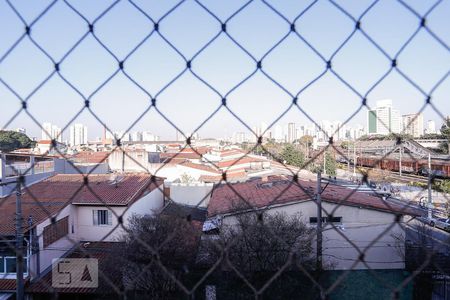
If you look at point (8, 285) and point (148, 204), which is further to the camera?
Result: point (148, 204)

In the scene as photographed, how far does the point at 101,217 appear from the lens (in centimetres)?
626

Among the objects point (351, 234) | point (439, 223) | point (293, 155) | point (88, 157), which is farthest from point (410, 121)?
point (293, 155)

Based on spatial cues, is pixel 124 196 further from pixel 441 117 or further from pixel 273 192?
pixel 441 117

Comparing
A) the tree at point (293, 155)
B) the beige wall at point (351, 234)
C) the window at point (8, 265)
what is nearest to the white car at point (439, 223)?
the beige wall at point (351, 234)

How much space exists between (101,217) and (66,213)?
2.19 ft

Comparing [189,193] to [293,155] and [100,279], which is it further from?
[293,155]

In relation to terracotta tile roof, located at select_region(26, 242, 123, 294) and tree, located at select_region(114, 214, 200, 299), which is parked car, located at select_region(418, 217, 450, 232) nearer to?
tree, located at select_region(114, 214, 200, 299)

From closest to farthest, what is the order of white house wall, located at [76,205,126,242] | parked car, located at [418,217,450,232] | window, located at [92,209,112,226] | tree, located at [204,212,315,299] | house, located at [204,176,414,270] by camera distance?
1. tree, located at [204,212,315,299]
2. parked car, located at [418,217,450,232]
3. house, located at [204,176,414,270]
4. white house wall, located at [76,205,126,242]
5. window, located at [92,209,112,226]

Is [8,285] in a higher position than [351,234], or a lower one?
lower

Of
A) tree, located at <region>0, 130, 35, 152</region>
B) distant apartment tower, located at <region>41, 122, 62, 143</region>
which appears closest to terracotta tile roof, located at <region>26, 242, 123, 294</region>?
tree, located at <region>0, 130, 35, 152</region>

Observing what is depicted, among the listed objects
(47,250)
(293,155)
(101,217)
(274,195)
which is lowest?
(47,250)

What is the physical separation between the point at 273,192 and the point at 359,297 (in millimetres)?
1655

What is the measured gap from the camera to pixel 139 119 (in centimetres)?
73

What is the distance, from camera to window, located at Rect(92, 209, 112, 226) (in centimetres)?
620
